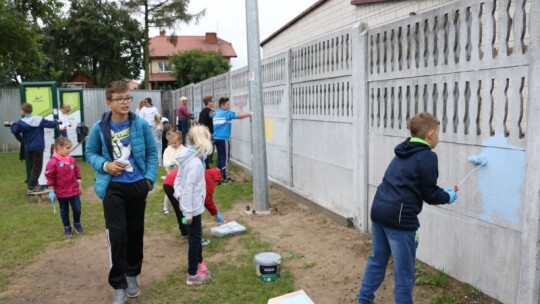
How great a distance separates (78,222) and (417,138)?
17.4 feet

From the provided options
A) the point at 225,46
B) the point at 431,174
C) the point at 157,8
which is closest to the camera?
the point at 431,174

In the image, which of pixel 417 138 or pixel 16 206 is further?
pixel 16 206

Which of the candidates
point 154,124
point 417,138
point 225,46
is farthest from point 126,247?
point 225,46

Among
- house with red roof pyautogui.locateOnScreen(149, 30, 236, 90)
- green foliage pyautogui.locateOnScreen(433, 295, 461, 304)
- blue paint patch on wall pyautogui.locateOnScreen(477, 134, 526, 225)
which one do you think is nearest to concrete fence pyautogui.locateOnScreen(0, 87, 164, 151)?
green foliage pyautogui.locateOnScreen(433, 295, 461, 304)

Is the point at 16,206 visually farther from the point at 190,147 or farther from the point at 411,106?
the point at 411,106

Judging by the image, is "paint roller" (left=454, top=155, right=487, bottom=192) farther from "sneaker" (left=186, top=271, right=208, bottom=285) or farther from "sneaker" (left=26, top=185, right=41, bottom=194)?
"sneaker" (left=26, top=185, right=41, bottom=194)

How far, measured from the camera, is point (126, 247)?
4395 millimetres

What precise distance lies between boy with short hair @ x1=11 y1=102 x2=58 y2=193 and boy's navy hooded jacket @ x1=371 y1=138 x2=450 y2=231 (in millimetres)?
8026

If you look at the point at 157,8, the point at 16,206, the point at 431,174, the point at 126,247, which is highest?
the point at 157,8

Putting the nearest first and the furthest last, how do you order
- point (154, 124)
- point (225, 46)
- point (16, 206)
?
point (16, 206) → point (154, 124) → point (225, 46)

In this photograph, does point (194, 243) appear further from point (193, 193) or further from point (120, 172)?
point (120, 172)

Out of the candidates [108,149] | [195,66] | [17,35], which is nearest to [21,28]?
[17,35]

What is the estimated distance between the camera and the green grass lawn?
14.9 ft

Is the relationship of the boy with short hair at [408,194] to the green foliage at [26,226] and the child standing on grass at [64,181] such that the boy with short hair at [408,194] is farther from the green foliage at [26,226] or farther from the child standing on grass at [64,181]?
the child standing on grass at [64,181]
